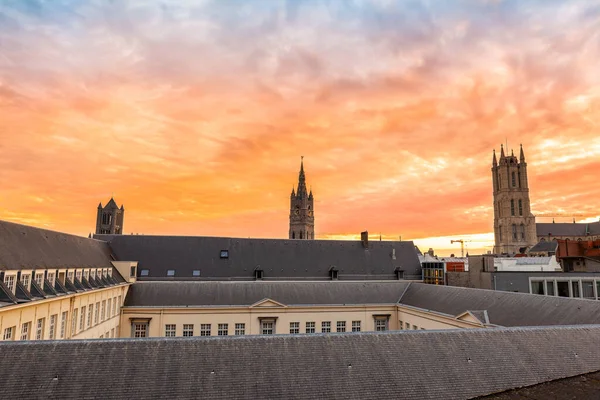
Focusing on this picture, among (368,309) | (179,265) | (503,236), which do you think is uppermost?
(503,236)

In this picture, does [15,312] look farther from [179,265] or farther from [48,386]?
[179,265]

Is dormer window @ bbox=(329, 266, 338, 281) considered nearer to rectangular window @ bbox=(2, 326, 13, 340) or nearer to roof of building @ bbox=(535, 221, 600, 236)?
rectangular window @ bbox=(2, 326, 13, 340)

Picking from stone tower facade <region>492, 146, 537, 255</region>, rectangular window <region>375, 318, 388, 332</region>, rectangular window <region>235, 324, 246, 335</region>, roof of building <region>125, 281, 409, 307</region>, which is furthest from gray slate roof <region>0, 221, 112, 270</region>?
stone tower facade <region>492, 146, 537, 255</region>

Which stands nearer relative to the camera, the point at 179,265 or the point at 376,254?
the point at 179,265

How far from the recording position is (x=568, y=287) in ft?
131

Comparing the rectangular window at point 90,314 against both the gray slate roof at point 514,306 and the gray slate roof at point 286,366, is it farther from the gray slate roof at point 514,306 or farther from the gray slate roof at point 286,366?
the gray slate roof at point 514,306

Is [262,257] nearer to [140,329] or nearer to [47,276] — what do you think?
[140,329]

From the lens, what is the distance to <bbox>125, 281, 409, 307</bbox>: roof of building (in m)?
42.5

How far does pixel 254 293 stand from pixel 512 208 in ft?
360

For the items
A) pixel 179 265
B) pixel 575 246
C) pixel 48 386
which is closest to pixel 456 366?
pixel 48 386

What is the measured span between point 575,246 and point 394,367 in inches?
2404

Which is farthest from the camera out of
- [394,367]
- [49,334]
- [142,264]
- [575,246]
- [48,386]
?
[575,246]

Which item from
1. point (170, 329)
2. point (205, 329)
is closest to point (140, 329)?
point (170, 329)

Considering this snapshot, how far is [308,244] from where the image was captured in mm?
58438
